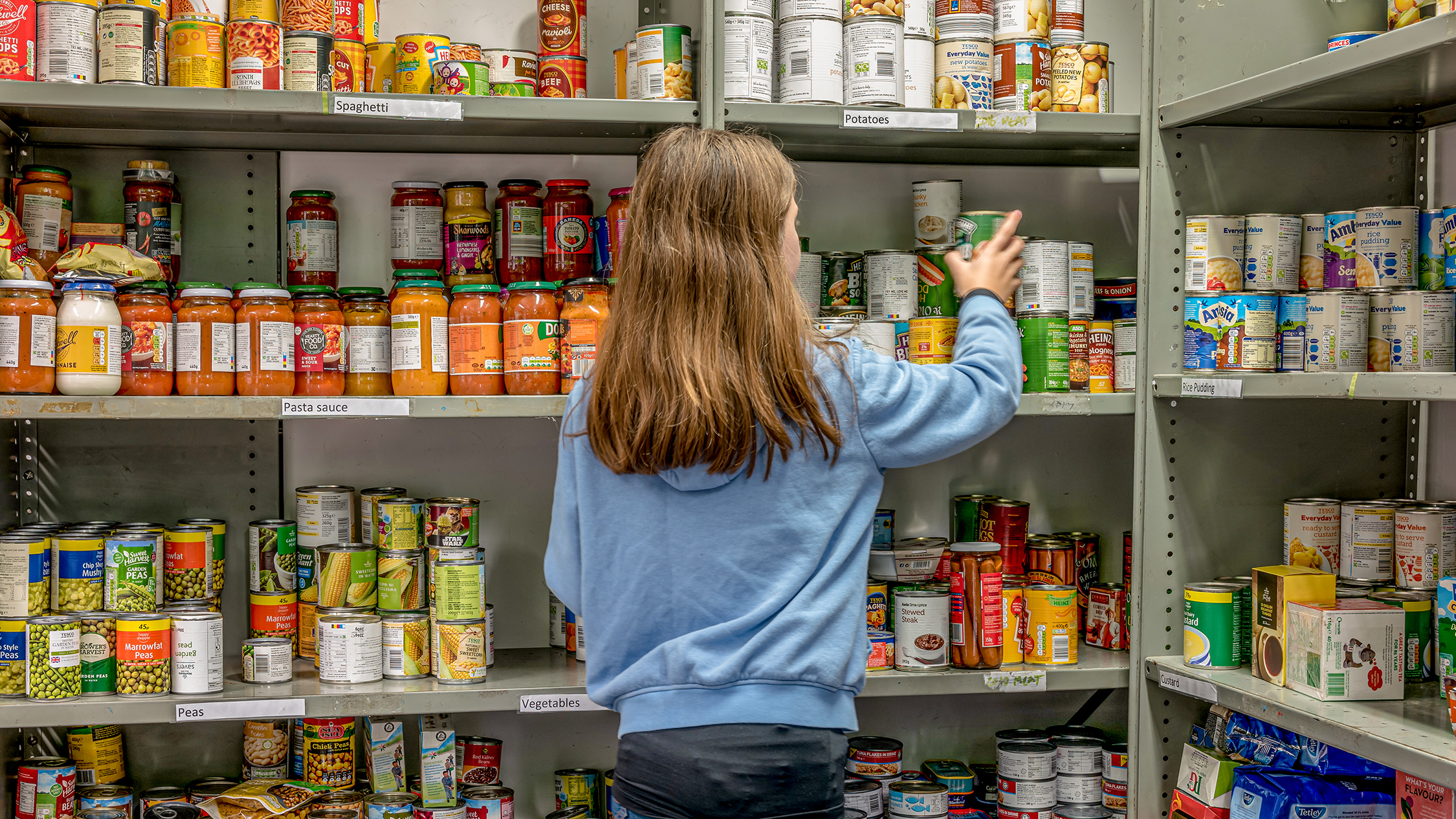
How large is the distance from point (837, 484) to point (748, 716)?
1.01 feet

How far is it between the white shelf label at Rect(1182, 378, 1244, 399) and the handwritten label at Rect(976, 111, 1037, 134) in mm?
564

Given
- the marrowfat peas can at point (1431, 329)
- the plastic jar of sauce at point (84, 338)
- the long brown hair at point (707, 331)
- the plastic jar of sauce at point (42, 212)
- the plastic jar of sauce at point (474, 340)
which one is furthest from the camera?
the plastic jar of sauce at point (42, 212)

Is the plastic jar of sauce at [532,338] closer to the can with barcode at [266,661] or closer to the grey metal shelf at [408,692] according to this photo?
the grey metal shelf at [408,692]

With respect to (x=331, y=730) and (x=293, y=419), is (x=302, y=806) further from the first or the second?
(x=293, y=419)

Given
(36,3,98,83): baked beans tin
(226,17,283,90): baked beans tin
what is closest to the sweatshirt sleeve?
(226,17,283,90): baked beans tin

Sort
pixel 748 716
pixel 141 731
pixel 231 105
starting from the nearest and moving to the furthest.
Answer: pixel 748 716
pixel 231 105
pixel 141 731

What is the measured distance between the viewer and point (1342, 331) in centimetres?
194

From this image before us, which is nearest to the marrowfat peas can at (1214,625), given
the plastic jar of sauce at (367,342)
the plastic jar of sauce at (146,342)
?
the plastic jar of sauce at (367,342)

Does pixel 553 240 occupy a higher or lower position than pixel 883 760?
higher

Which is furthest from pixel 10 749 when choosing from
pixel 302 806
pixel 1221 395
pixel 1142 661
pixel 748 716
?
pixel 1221 395

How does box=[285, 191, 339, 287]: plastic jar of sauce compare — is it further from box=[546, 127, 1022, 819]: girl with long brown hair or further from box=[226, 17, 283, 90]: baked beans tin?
box=[546, 127, 1022, 819]: girl with long brown hair

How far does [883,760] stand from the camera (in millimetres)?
2361

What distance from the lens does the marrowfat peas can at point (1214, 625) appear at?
2078 mm

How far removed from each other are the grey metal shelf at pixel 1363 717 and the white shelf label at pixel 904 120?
43.9 inches
